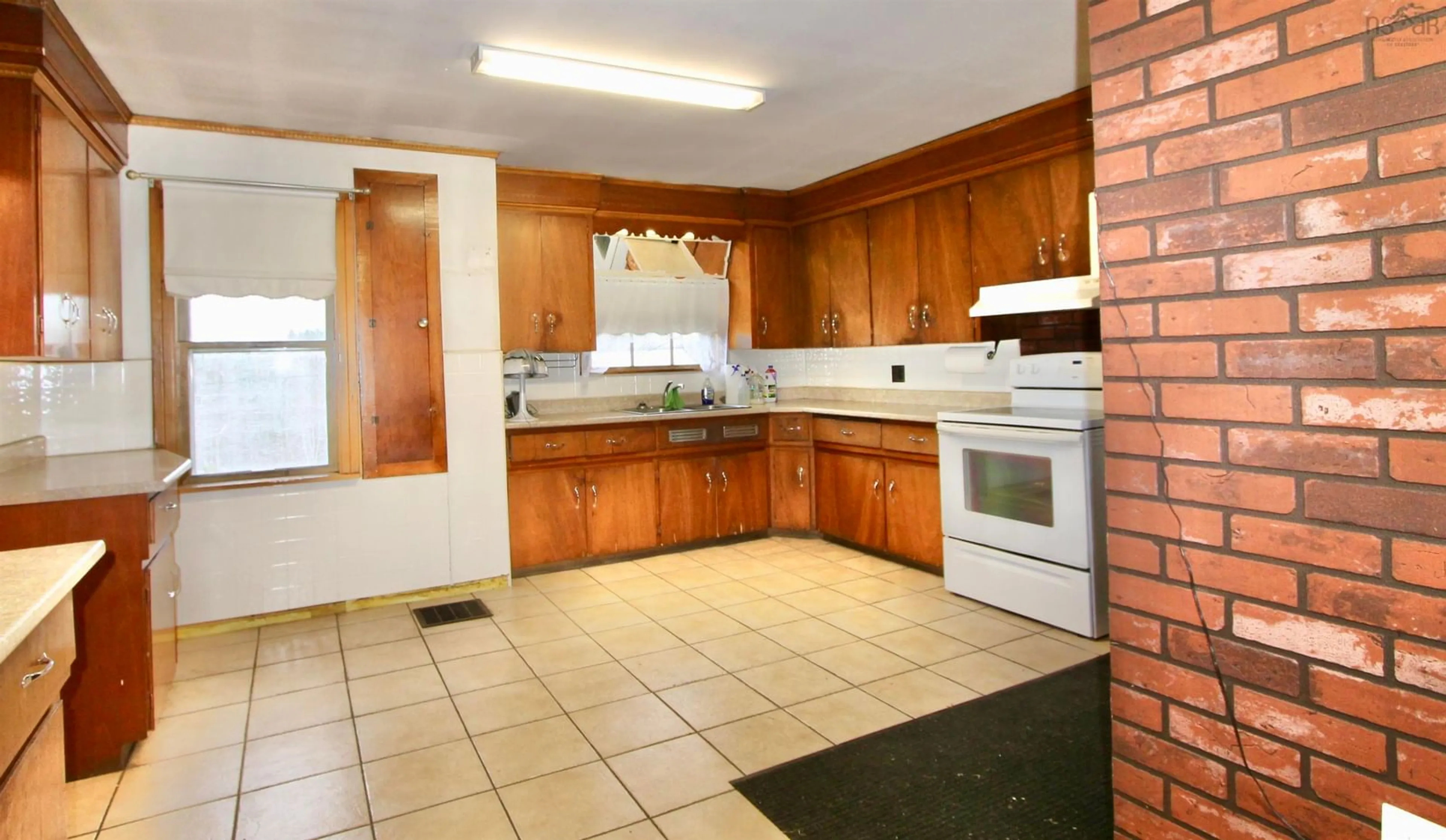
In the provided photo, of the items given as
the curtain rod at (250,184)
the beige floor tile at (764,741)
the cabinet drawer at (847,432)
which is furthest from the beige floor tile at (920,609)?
the curtain rod at (250,184)

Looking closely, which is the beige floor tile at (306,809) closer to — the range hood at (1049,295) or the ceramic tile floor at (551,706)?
the ceramic tile floor at (551,706)

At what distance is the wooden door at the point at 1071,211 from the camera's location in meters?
3.73

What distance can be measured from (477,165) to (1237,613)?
13.5ft

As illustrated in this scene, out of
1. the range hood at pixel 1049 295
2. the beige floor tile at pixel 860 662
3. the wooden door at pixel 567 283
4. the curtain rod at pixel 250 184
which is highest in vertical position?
the curtain rod at pixel 250 184

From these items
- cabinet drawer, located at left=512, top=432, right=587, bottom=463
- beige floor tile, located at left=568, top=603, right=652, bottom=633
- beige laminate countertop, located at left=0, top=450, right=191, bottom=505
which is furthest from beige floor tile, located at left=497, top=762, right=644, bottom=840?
cabinet drawer, located at left=512, top=432, right=587, bottom=463

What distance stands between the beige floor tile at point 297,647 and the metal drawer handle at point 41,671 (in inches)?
86.8

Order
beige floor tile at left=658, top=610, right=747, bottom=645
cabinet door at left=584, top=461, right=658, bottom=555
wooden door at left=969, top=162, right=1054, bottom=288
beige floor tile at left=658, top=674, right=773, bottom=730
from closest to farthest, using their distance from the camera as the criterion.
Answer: beige floor tile at left=658, top=674, right=773, bottom=730 → beige floor tile at left=658, top=610, right=747, bottom=645 → wooden door at left=969, top=162, right=1054, bottom=288 → cabinet door at left=584, top=461, right=658, bottom=555

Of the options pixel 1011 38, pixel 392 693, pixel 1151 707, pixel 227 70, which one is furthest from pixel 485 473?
pixel 1151 707

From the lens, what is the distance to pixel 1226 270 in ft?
3.92

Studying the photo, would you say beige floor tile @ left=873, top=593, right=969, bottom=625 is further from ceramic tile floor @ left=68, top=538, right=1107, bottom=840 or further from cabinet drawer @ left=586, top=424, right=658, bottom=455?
cabinet drawer @ left=586, top=424, right=658, bottom=455

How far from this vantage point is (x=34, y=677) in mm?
1293

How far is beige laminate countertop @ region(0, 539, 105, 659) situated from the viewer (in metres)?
1.13

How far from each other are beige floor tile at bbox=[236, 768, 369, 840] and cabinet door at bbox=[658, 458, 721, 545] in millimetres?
2711

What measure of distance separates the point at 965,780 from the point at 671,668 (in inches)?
49.9
